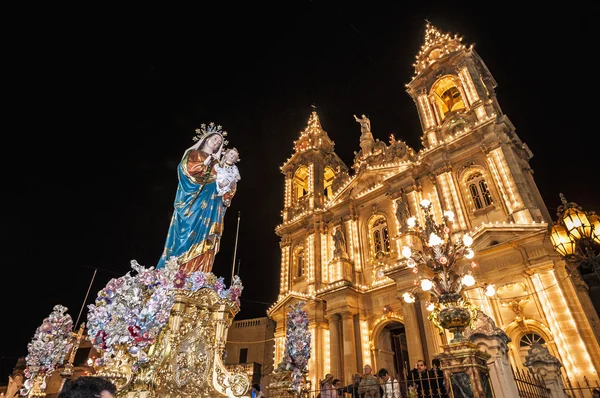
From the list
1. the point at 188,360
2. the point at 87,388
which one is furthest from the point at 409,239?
the point at 87,388

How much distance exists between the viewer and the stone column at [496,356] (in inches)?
248

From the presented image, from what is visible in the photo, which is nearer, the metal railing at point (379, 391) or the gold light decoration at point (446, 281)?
A: the gold light decoration at point (446, 281)

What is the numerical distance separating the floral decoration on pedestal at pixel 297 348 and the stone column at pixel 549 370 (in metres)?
6.16

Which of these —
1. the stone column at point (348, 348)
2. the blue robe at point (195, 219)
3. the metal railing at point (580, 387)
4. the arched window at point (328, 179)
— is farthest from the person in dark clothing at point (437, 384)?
the arched window at point (328, 179)

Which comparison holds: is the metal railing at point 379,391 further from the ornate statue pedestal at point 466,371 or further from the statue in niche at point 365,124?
the statue in niche at point 365,124

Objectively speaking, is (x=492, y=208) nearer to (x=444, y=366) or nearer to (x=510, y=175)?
(x=510, y=175)

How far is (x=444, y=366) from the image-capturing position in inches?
232

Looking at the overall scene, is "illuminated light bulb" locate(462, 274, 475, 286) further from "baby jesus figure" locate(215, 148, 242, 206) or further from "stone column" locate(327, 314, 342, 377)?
"stone column" locate(327, 314, 342, 377)

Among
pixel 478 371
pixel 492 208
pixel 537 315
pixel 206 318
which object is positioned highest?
pixel 492 208

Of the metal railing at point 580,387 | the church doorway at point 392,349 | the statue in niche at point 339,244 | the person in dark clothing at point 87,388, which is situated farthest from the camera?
the statue in niche at point 339,244

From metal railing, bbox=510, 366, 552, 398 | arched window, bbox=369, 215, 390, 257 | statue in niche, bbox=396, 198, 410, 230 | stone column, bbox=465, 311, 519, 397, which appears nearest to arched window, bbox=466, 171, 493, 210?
statue in niche, bbox=396, 198, 410, 230

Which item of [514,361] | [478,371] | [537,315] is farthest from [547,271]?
[478,371]

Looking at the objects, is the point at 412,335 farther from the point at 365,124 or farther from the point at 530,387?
the point at 365,124

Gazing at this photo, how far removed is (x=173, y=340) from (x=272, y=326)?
20.7 m
